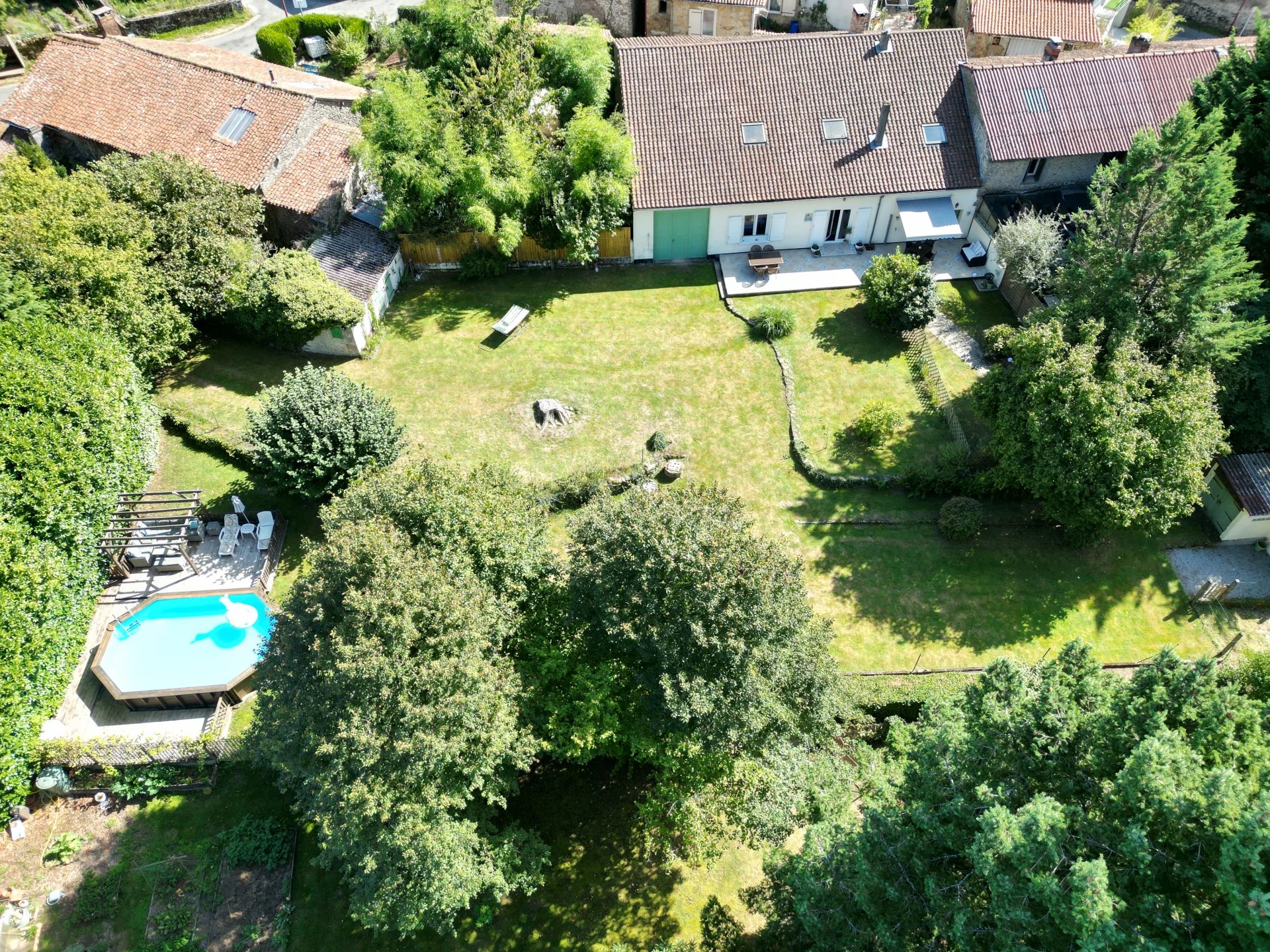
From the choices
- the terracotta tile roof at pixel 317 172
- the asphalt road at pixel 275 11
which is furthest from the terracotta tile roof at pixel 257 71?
the asphalt road at pixel 275 11

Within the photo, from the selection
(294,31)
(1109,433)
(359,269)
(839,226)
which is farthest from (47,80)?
(1109,433)

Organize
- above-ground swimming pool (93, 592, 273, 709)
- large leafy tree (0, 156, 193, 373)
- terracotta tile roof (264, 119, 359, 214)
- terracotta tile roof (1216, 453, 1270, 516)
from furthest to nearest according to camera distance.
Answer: terracotta tile roof (264, 119, 359, 214) < terracotta tile roof (1216, 453, 1270, 516) < large leafy tree (0, 156, 193, 373) < above-ground swimming pool (93, 592, 273, 709)

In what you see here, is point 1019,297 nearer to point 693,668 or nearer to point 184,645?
point 693,668

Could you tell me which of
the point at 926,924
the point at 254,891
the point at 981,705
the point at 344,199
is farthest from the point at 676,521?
the point at 344,199

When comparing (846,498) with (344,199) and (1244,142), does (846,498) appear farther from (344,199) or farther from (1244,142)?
(344,199)

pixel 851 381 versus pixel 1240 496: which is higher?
pixel 1240 496

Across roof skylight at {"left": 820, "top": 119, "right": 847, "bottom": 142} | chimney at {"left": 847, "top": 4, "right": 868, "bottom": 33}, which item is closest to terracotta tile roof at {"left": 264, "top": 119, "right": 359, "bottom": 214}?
roof skylight at {"left": 820, "top": 119, "right": 847, "bottom": 142}

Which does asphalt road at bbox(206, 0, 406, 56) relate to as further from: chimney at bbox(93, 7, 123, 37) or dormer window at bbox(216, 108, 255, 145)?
dormer window at bbox(216, 108, 255, 145)
